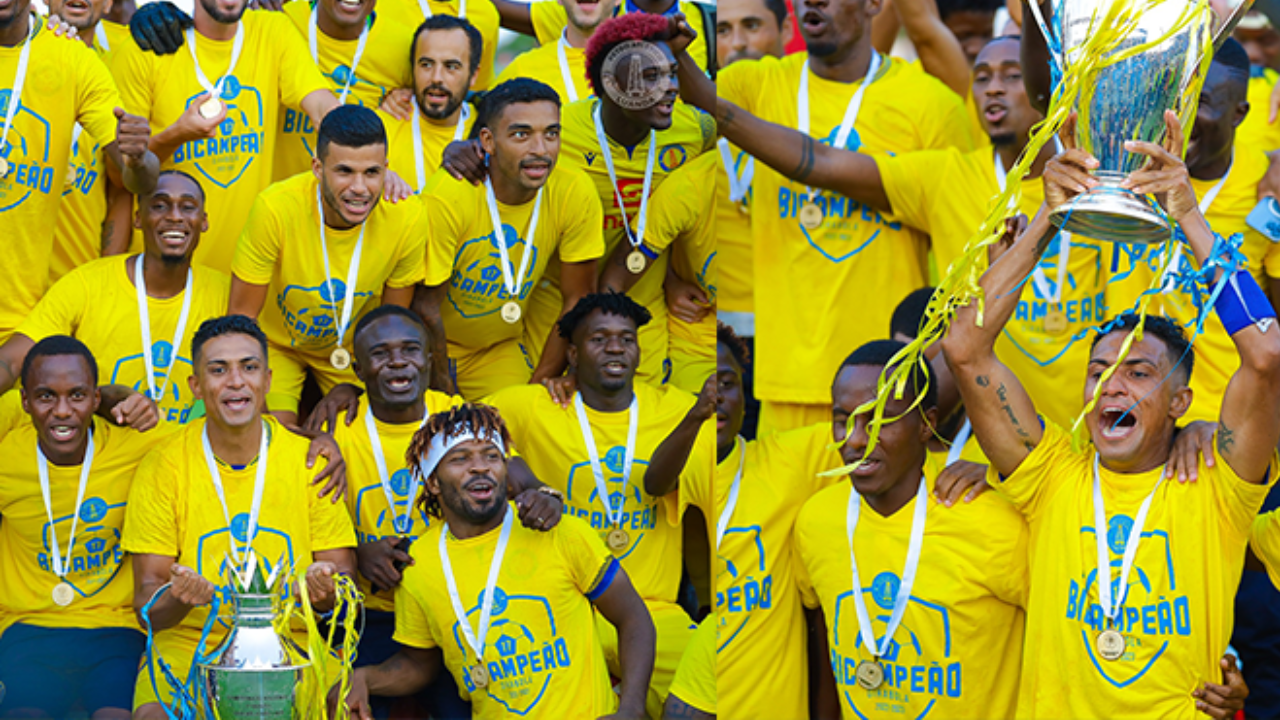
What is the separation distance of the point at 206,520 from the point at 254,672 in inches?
31.2

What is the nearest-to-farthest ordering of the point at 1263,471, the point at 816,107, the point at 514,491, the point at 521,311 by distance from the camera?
the point at 1263,471 < the point at 514,491 < the point at 521,311 < the point at 816,107

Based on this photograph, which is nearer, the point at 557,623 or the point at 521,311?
the point at 557,623

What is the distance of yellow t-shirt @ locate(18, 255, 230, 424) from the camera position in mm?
3924

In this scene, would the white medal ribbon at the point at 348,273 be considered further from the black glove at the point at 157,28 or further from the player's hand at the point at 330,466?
the black glove at the point at 157,28

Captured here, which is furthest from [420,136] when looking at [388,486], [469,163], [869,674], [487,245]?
[869,674]

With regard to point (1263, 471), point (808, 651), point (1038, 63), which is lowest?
point (808, 651)

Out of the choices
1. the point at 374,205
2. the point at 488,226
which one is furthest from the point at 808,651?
the point at 374,205

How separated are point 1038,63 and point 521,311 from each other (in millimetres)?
1582

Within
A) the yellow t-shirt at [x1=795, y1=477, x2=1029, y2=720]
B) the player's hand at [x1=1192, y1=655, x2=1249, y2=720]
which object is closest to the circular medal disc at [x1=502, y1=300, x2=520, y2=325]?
the yellow t-shirt at [x1=795, y1=477, x2=1029, y2=720]

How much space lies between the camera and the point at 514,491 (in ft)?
12.7

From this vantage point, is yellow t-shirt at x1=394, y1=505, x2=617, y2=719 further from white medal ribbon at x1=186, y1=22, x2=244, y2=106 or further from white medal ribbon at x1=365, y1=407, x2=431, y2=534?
white medal ribbon at x1=186, y1=22, x2=244, y2=106

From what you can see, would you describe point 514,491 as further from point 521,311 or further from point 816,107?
point 816,107

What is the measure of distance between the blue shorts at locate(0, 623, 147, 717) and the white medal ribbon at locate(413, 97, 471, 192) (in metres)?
1.51

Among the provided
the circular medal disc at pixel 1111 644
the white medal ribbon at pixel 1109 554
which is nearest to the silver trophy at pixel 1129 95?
the white medal ribbon at pixel 1109 554
